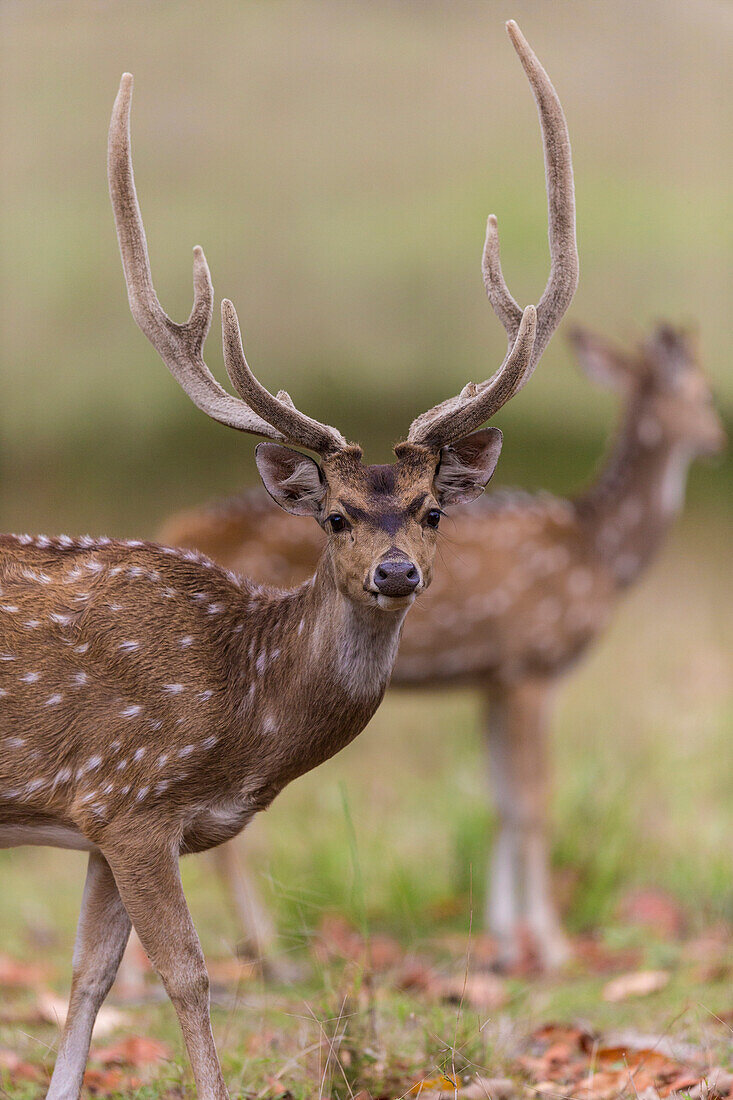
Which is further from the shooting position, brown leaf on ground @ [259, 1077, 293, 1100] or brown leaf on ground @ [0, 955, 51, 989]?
brown leaf on ground @ [0, 955, 51, 989]

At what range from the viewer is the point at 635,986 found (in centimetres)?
644

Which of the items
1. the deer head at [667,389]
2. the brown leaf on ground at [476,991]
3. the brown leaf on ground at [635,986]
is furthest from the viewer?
the deer head at [667,389]

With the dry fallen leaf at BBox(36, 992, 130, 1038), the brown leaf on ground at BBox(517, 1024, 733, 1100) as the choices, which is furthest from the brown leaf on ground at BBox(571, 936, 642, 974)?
the dry fallen leaf at BBox(36, 992, 130, 1038)

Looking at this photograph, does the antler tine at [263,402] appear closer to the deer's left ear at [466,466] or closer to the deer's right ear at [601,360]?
the deer's left ear at [466,466]

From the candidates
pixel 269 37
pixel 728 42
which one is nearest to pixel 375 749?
pixel 269 37

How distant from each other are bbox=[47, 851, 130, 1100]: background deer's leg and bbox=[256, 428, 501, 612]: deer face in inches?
46.6

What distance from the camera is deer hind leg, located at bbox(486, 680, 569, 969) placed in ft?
25.7

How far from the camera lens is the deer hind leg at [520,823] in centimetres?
783

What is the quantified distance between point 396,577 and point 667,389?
5.73 m

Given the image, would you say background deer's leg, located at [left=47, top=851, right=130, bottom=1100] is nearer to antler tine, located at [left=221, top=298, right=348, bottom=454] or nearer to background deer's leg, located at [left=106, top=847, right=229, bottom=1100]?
background deer's leg, located at [left=106, top=847, right=229, bottom=1100]

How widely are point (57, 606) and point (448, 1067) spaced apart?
1839 mm

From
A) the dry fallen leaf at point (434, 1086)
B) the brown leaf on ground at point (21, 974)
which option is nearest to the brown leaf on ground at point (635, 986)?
the dry fallen leaf at point (434, 1086)

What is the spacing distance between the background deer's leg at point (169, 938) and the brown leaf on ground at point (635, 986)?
113 inches

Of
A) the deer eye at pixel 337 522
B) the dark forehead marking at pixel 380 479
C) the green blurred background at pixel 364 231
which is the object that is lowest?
the deer eye at pixel 337 522
